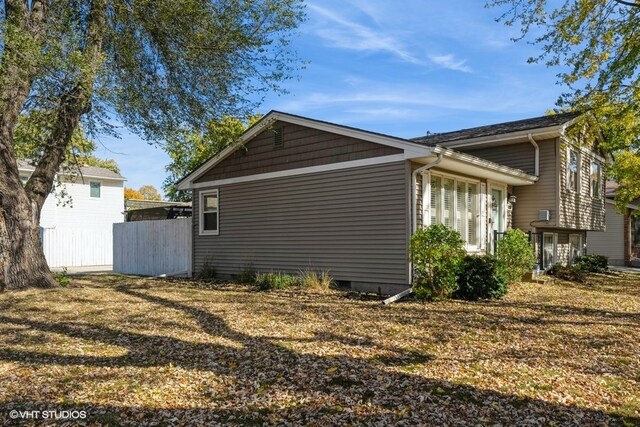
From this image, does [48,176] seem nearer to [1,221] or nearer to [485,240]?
[1,221]

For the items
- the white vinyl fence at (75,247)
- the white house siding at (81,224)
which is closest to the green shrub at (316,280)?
the white house siding at (81,224)

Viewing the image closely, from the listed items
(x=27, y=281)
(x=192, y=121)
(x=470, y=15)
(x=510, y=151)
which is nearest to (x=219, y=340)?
(x=27, y=281)

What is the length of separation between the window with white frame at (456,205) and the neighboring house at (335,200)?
2cm

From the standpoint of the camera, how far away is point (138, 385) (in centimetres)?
430

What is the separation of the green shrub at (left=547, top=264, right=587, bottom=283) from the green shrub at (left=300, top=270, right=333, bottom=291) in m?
7.22

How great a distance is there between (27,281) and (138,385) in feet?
22.0

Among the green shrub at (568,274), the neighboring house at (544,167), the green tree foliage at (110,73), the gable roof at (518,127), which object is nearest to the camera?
the green tree foliage at (110,73)

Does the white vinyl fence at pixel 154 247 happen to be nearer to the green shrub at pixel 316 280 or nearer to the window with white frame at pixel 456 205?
the green shrub at pixel 316 280

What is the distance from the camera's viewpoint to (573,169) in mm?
14234

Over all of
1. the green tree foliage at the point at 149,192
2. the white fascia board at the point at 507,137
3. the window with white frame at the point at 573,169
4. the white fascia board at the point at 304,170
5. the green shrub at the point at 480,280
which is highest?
the green tree foliage at the point at 149,192

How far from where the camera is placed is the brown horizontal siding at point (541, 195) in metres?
12.9

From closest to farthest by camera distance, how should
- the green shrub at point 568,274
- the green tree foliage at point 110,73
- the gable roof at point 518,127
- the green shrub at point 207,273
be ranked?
the green tree foliage at point 110,73, the gable roof at point 518,127, the green shrub at point 568,274, the green shrub at point 207,273

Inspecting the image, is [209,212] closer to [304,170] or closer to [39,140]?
[304,170]

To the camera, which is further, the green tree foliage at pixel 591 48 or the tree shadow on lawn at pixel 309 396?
the green tree foliage at pixel 591 48
